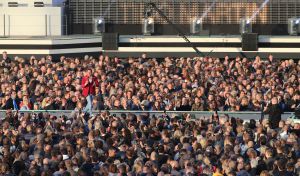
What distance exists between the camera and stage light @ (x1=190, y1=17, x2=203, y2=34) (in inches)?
1847

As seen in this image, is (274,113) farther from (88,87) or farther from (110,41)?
(110,41)

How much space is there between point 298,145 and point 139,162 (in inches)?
133

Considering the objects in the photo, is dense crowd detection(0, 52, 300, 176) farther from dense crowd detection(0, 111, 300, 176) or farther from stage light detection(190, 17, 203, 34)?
stage light detection(190, 17, 203, 34)

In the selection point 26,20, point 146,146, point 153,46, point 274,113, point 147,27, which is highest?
point 26,20

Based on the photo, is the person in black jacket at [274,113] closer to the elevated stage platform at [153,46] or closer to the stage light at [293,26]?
the elevated stage platform at [153,46]

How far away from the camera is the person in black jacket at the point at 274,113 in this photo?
27895mm

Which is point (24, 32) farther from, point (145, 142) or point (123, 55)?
point (145, 142)

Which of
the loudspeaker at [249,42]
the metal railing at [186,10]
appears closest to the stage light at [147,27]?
the metal railing at [186,10]

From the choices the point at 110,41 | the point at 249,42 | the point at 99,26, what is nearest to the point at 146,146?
the point at 249,42

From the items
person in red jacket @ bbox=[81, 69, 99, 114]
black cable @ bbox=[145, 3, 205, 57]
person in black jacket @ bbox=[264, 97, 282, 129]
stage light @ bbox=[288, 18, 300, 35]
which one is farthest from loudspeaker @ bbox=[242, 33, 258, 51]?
person in black jacket @ bbox=[264, 97, 282, 129]

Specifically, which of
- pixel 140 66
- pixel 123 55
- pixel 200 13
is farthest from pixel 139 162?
pixel 200 13

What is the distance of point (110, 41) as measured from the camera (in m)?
45.0

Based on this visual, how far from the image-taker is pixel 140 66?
37.2 metres

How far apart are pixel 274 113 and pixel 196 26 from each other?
62.3ft
